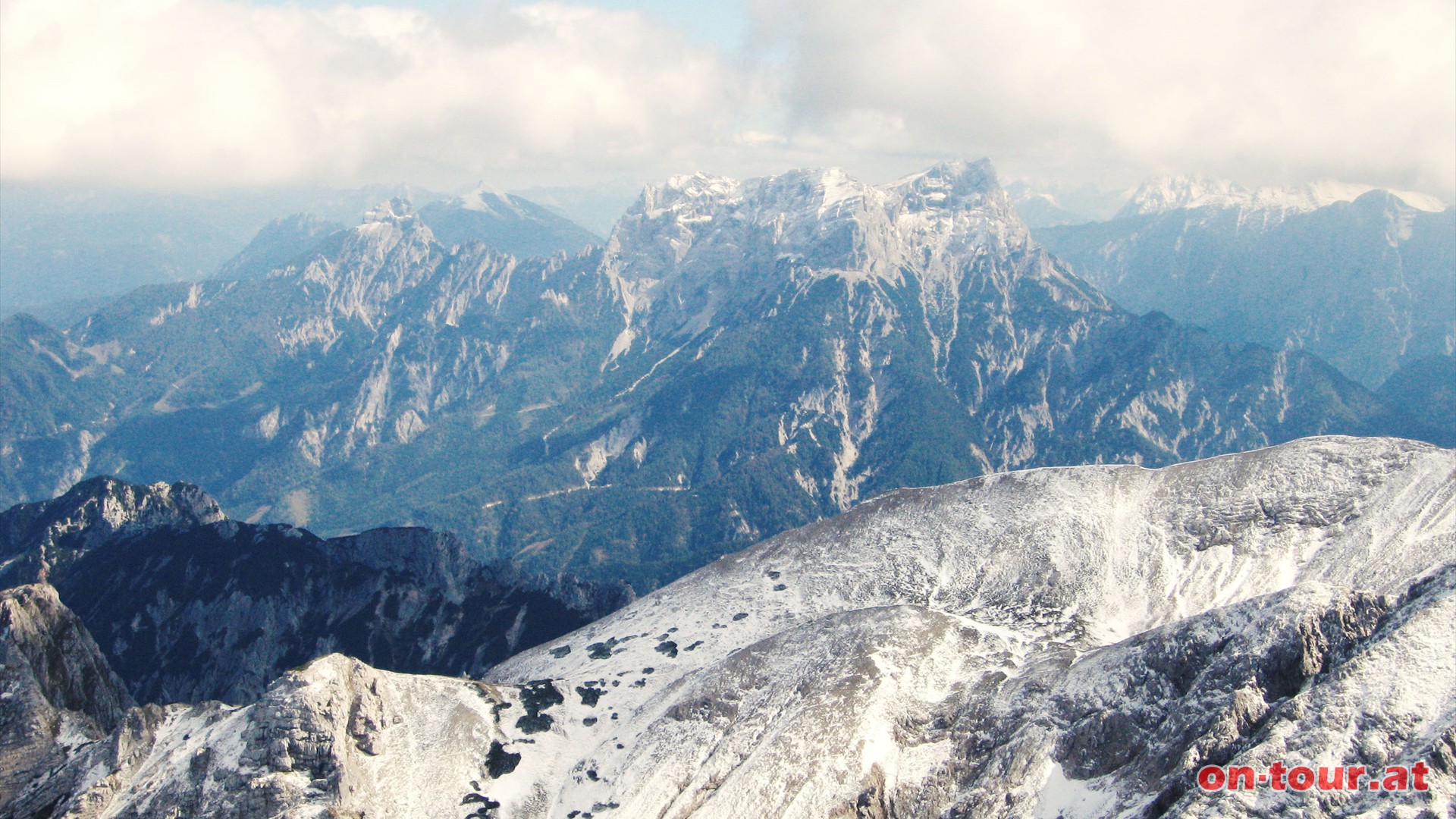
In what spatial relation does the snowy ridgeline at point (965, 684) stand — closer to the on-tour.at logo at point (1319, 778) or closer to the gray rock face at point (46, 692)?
the on-tour.at logo at point (1319, 778)

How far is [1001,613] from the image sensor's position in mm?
150000

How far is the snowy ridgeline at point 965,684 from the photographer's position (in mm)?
84125

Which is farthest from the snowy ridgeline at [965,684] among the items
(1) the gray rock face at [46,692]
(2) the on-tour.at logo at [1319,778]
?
(1) the gray rock face at [46,692]

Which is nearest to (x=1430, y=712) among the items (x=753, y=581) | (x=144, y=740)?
(x=753, y=581)

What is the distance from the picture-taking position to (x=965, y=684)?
397ft

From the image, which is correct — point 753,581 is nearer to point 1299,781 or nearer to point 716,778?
point 716,778

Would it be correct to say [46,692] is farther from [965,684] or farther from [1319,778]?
[1319,778]

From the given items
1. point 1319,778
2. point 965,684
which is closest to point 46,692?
point 965,684

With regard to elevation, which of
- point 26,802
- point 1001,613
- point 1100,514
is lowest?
point 26,802

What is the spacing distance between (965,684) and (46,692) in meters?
148

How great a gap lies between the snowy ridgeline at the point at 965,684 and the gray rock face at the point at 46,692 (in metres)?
8.41

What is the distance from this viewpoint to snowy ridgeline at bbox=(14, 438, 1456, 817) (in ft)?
276

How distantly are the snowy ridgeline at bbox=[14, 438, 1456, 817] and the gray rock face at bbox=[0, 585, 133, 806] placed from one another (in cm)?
841

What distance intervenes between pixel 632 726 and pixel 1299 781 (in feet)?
278
